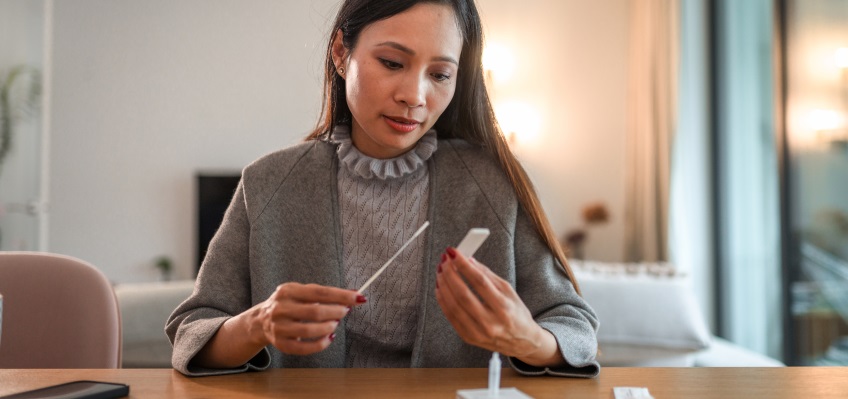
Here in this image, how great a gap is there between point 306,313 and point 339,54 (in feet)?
1.83

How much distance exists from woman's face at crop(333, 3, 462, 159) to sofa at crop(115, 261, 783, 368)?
1.30 m

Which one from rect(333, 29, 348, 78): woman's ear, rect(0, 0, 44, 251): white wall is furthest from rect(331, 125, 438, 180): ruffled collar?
rect(0, 0, 44, 251): white wall

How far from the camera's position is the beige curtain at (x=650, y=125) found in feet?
17.0

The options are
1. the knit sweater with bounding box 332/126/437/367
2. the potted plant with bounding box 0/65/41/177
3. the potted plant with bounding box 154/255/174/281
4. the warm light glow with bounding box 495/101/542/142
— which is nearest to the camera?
the knit sweater with bounding box 332/126/437/367

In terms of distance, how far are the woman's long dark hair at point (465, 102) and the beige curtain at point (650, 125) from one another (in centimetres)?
402

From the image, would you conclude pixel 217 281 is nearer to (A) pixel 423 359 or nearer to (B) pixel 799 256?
(A) pixel 423 359

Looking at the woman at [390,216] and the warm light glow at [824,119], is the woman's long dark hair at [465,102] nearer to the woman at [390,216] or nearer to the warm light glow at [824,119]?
the woman at [390,216]

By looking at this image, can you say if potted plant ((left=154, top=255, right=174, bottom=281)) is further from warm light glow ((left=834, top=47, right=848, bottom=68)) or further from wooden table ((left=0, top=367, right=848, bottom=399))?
wooden table ((left=0, top=367, right=848, bottom=399))

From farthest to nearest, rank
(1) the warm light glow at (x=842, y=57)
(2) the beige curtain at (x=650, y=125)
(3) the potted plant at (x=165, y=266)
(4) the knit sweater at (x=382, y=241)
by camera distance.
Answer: (3) the potted plant at (x=165, y=266)
(2) the beige curtain at (x=650, y=125)
(1) the warm light glow at (x=842, y=57)
(4) the knit sweater at (x=382, y=241)

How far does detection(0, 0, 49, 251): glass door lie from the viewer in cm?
443

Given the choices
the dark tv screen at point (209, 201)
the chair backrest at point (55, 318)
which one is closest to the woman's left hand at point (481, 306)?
the chair backrest at point (55, 318)

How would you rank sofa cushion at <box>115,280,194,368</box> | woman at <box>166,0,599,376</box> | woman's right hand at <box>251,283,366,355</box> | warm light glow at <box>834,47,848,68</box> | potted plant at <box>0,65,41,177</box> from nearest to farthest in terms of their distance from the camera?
1. woman's right hand at <box>251,283,366,355</box>
2. woman at <box>166,0,599,376</box>
3. sofa cushion at <box>115,280,194,368</box>
4. warm light glow at <box>834,47,848,68</box>
5. potted plant at <box>0,65,41,177</box>

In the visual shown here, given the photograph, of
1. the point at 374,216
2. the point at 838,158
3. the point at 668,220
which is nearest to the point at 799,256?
the point at 838,158

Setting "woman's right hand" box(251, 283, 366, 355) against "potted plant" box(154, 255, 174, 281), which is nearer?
"woman's right hand" box(251, 283, 366, 355)
